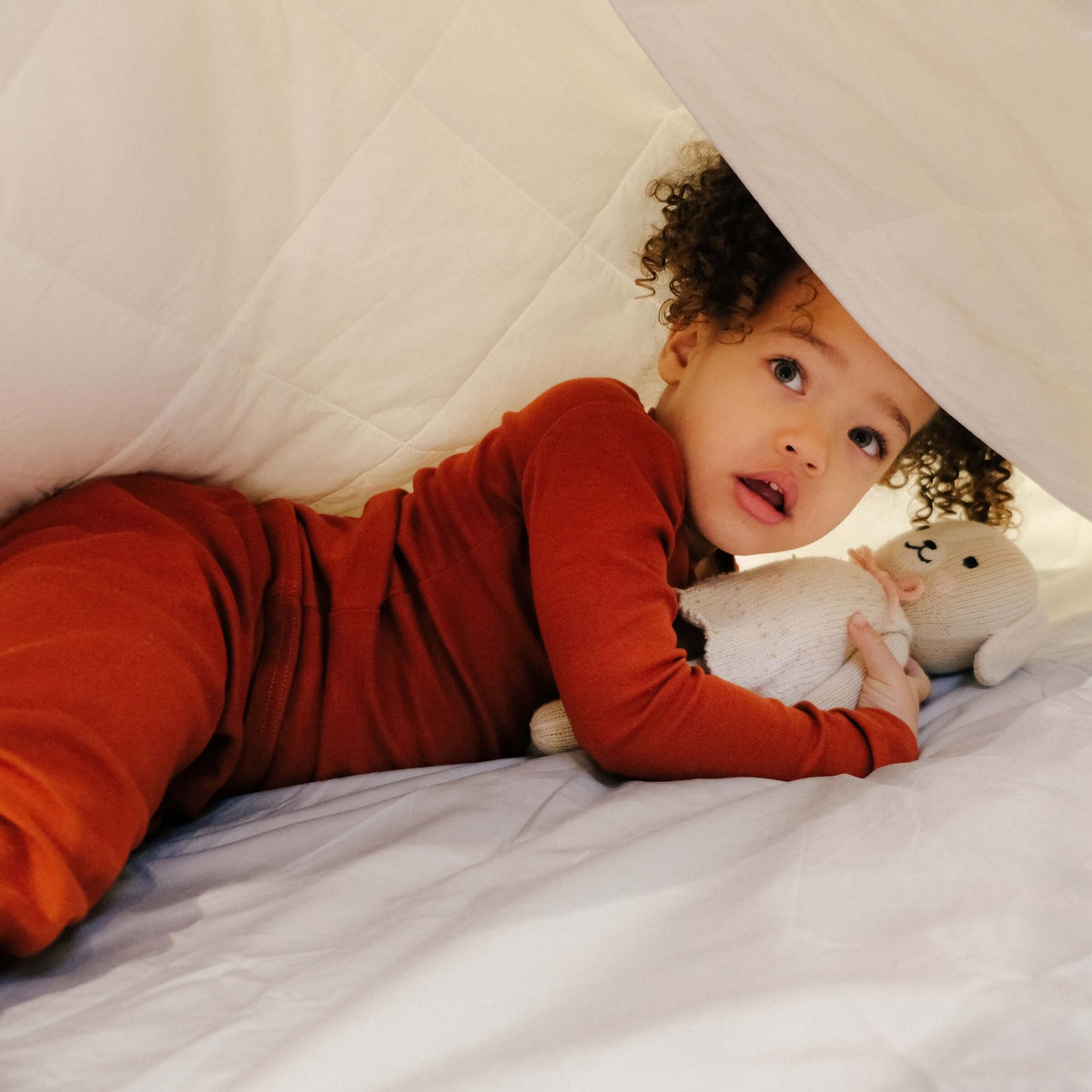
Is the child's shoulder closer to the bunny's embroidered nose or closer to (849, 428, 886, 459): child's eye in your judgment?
(849, 428, 886, 459): child's eye

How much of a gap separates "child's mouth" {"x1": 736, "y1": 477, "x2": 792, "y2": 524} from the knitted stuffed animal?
0.05m

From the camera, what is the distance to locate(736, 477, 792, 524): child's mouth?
2.85 feet

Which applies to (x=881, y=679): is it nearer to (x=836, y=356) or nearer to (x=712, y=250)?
(x=836, y=356)

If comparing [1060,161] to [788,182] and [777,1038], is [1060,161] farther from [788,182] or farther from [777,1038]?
[777,1038]

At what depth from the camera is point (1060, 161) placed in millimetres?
479

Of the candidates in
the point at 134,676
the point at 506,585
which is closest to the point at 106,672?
the point at 134,676

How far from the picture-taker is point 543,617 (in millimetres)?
750

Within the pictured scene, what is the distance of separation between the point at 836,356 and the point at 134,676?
2.04 feet

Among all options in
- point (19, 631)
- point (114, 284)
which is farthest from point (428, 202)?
point (19, 631)

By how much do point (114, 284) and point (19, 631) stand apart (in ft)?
0.77

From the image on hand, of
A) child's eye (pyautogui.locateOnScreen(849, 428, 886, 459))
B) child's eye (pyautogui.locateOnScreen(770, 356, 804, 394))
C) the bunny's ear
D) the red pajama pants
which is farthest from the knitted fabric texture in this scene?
the red pajama pants

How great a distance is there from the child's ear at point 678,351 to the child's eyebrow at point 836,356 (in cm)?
11

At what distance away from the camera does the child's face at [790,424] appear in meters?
0.86

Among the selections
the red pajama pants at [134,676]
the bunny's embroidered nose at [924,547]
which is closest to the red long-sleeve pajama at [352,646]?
the red pajama pants at [134,676]
